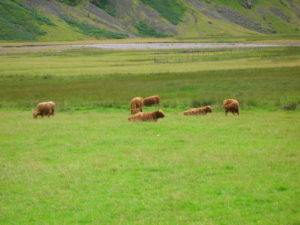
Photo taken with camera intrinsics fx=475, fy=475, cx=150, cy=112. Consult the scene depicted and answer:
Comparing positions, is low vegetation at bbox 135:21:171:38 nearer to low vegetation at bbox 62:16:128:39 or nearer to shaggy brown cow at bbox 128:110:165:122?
low vegetation at bbox 62:16:128:39

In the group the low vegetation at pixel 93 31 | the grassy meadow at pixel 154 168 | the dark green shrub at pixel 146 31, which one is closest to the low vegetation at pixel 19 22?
the low vegetation at pixel 93 31

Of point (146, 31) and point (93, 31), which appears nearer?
point (93, 31)

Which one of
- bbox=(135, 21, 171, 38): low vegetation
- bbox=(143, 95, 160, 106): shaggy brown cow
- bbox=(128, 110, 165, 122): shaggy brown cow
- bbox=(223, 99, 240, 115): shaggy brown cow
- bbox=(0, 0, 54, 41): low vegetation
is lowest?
bbox=(128, 110, 165, 122): shaggy brown cow

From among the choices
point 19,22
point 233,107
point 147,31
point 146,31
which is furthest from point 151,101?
point 147,31

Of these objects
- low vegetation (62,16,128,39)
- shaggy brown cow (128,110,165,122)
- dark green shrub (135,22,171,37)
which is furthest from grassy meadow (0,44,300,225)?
dark green shrub (135,22,171,37)

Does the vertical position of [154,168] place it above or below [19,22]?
below

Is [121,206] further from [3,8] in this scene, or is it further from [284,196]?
[3,8]

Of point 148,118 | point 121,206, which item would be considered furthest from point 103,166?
point 148,118

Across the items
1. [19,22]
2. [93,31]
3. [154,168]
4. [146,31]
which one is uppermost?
[146,31]

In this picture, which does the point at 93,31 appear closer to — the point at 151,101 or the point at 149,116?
the point at 151,101

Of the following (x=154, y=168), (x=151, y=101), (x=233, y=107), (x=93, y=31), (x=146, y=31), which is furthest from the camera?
(x=146, y=31)

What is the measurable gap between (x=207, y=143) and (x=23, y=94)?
2712 centimetres

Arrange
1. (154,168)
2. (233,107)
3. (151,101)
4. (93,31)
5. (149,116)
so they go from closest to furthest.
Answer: (154,168) → (149,116) → (233,107) → (151,101) → (93,31)

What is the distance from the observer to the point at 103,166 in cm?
1475
